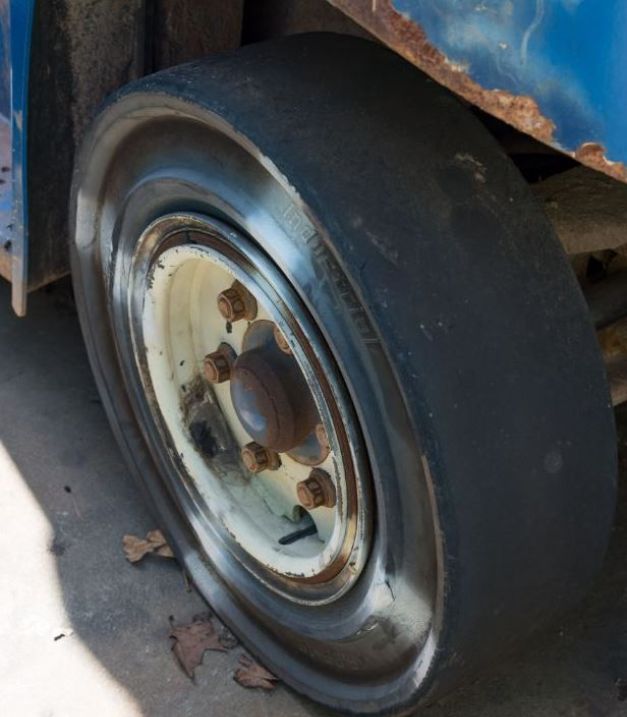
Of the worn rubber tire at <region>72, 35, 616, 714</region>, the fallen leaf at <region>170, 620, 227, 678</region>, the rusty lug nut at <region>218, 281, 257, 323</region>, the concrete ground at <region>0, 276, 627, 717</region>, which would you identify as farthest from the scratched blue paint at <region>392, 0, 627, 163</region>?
the fallen leaf at <region>170, 620, 227, 678</region>

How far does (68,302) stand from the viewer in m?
3.24

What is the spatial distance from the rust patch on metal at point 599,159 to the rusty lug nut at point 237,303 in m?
0.91

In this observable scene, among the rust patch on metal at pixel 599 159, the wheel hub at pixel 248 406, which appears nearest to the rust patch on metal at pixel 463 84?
the rust patch on metal at pixel 599 159

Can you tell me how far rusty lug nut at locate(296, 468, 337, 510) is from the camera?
2.02m

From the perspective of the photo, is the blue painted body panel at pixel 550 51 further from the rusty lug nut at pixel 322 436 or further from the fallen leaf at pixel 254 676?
the fallen leaf at pixel 254 676

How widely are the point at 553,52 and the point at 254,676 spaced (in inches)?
55.1

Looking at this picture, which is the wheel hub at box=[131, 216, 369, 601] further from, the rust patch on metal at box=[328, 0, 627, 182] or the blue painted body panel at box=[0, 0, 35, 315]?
the rust patch on metal at box=[328, 0, 627, 182]

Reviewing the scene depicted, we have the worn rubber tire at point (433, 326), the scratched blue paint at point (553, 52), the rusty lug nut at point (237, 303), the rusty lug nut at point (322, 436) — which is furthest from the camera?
the rusty lug nut at point (237, 303)

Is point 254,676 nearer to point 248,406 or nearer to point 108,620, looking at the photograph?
point 108,620

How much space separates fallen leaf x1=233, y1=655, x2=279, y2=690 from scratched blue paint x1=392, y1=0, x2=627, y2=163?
131 centimetres

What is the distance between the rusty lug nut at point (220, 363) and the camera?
7.13 feet

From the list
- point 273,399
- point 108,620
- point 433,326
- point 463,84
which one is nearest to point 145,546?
point 108,620

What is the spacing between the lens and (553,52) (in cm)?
121

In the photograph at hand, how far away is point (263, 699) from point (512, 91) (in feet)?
4.36
